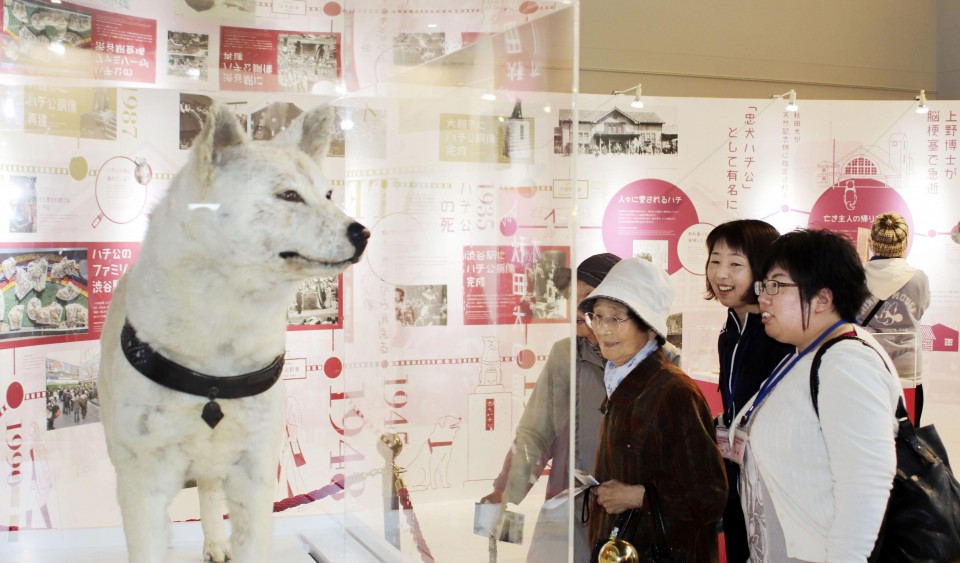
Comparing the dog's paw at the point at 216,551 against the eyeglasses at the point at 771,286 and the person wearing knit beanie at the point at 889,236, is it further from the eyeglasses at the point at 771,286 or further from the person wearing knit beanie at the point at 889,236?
the person wearing knit beanie at the point at 889,236

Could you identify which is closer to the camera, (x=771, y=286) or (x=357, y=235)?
(x=357, y=235)

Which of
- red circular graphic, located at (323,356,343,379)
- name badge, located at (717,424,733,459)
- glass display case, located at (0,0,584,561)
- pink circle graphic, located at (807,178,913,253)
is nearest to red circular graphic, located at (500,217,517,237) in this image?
glass display case, located at (0,0,584,561)

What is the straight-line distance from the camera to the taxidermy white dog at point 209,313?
4.83 ft

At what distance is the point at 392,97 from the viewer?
1.84 meters

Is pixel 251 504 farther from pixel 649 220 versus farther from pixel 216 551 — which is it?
pixel 649 220

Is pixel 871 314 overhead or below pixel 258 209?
below

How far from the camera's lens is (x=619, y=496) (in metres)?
2.12

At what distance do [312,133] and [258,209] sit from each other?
0.22 m

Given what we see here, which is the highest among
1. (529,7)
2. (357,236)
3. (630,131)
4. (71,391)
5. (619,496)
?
(630,131)

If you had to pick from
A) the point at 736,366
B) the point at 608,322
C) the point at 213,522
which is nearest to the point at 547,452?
the point at 608,322

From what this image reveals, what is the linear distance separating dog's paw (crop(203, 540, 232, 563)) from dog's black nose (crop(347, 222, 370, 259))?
61 cm

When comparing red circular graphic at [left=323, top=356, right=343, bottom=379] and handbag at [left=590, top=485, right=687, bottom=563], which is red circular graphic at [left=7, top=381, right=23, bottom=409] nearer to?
red circular graphic at [left=323, top=356, right=343, bottom=379]

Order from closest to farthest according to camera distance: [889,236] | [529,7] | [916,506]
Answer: [529,7] < [916,506] < [889,236]

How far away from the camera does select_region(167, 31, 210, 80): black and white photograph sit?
159 centimetres
